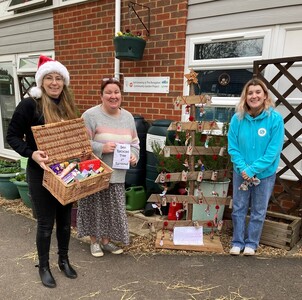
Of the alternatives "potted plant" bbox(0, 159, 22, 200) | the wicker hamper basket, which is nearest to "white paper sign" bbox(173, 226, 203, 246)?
the wicker hamper basket

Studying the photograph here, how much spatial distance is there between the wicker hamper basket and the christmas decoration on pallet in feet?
2.76

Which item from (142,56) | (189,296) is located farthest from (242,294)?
(142,56)

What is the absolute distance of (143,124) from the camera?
4.21 meters

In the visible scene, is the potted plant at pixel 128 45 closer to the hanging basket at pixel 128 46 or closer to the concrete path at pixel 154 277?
the hanging basket at pixel 128 46

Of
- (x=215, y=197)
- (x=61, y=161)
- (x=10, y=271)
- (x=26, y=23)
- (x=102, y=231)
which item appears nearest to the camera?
(x=61, y=161)

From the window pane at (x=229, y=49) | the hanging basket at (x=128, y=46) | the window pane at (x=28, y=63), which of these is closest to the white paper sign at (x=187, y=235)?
the window pane at (x=229, y=49)

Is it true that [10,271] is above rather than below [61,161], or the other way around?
below

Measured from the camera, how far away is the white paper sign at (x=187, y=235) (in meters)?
3.12

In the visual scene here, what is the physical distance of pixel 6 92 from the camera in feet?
22.0

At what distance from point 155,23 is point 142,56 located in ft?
1.52

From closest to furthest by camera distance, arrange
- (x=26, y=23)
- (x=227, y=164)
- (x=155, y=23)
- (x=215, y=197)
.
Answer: (x=215, y=197) → (x=227, y=164) → (x=155, y=23) → (x=26, y=23)

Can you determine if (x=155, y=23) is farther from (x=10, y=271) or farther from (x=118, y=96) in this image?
(x=10, y=271)

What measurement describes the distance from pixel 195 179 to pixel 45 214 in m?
1.52

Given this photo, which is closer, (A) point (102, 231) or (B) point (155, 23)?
(A) point (102, 231)
